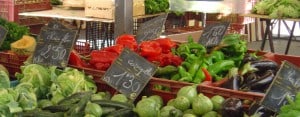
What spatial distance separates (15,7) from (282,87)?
17.6 ft

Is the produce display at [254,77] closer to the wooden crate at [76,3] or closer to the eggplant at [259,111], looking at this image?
the eggplant at [259,111]

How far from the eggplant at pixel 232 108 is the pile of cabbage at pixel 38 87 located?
79 centimetres

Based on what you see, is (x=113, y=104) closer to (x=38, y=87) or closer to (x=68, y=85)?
(x=68, y=85)

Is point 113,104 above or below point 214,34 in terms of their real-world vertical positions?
below

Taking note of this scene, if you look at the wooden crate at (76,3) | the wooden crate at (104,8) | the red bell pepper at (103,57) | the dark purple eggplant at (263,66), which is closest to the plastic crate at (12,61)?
the red bell pepper at (103,57)

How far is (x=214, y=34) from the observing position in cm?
323

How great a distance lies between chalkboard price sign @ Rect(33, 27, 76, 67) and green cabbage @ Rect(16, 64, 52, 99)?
0.40 feet

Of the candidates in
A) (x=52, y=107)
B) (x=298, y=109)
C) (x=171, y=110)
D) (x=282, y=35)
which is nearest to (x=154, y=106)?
(x=171, y=110)

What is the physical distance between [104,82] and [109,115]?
1.75ft

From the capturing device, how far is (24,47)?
3271mm

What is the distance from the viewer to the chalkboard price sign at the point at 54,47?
9.27 ft

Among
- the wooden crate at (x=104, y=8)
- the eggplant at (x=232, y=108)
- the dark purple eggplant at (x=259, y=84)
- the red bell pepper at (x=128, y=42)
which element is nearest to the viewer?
the eggplant at (x=232, y=108)

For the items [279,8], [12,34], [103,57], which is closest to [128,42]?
[103,57]

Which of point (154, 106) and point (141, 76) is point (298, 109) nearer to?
point (154, 106)
